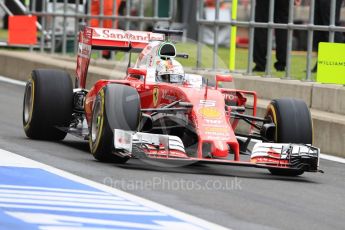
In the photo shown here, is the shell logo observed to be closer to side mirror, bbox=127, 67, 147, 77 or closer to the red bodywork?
the red bodywork

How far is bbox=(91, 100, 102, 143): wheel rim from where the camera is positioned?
1212cm

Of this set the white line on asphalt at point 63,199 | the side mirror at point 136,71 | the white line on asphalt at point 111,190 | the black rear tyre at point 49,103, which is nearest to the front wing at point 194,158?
the white line on asphalt at point 111,190

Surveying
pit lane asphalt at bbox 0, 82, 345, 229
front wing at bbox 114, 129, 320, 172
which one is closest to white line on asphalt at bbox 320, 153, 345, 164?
pit lane asphalt at bbox 0, 82, 345, 229

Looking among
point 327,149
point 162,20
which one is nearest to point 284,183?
point 327,149

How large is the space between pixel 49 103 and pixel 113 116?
2068mm

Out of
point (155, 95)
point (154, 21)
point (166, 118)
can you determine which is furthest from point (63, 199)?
point (154, 21)

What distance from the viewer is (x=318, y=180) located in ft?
40.0

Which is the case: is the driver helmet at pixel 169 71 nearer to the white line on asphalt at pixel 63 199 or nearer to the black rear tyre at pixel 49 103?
the black rear tyre at pixel 49 103

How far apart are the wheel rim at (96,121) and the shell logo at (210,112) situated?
1.02 meters

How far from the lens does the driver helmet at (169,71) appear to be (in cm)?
1274

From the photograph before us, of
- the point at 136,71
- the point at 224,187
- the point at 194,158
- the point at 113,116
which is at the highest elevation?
the point at 136,71

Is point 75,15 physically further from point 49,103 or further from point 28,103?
point 49,103

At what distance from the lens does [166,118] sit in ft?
40.4

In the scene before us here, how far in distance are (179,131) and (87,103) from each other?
1.40 m
